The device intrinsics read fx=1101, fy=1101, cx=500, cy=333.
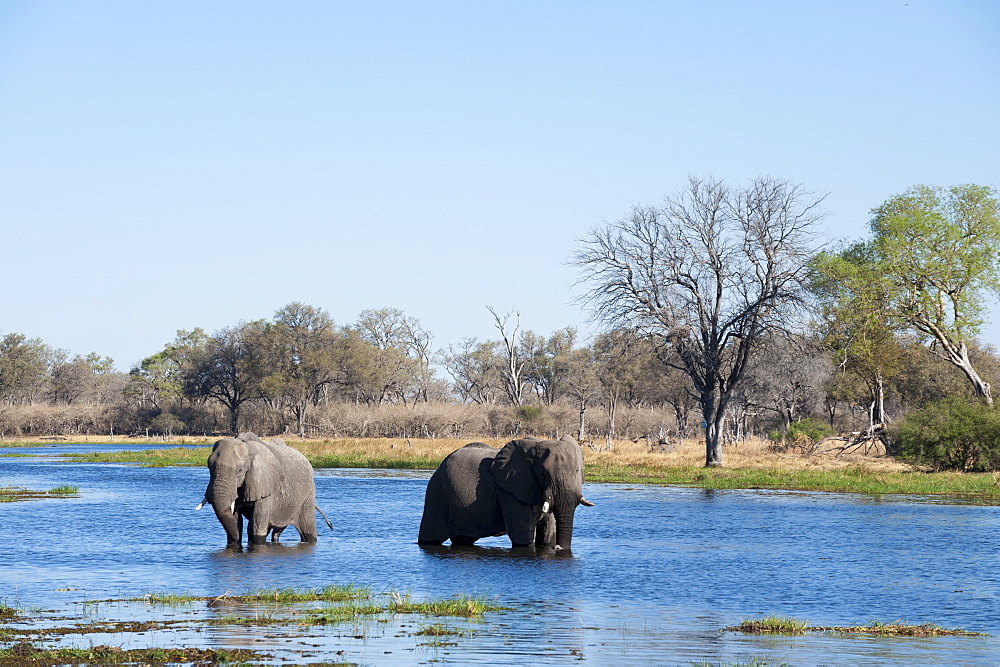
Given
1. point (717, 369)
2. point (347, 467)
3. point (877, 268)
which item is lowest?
point (347, 467)

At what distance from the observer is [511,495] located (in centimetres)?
2112

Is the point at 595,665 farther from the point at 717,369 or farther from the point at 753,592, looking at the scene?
the point at 717,369

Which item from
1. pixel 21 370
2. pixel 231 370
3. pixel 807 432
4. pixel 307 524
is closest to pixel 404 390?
pixel 231 370

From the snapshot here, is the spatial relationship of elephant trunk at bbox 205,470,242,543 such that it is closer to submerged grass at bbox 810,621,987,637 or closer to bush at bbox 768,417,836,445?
submerged grass at bbox 810,621,987,637

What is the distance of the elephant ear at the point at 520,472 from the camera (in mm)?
20984

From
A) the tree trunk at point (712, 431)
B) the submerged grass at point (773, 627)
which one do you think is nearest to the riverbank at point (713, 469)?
the tree trunk at point (712, 431)

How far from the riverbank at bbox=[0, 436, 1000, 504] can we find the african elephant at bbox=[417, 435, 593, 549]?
18501mm

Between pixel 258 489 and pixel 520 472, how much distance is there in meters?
5.05

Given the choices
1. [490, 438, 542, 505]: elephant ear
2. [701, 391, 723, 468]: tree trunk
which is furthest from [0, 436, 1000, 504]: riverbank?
[490, 438, 542, 505]: elephant ear

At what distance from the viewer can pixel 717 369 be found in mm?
Answer: 52375

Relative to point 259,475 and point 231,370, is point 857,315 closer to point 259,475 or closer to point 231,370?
point 259,475

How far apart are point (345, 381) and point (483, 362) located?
95.6ft

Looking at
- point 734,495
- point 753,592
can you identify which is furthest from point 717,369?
point 753,592

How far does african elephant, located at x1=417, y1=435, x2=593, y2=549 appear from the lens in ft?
68.8
